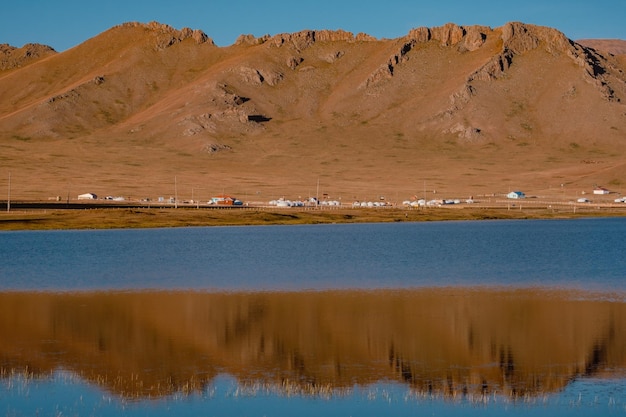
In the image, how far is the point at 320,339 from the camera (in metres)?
36.1

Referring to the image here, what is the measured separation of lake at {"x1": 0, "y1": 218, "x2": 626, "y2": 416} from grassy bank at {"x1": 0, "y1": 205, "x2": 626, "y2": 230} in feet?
154

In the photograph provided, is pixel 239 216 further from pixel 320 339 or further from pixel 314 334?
pixel 320 339

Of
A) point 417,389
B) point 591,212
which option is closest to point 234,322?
point 417,389

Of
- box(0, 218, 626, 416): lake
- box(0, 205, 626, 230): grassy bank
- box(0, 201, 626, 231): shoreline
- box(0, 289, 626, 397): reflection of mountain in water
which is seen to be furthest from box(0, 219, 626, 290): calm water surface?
box(0, 201, 626, 231): shoreline

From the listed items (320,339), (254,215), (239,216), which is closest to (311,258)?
(320,339)

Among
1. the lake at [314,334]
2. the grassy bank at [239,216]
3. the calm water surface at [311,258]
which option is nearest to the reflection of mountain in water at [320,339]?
the lake at [314,334]

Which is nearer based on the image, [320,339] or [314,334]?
[320,339]

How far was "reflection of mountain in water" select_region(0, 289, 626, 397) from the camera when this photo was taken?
29438mm

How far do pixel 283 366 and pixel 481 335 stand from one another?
937 centimetres

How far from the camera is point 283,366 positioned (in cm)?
3095

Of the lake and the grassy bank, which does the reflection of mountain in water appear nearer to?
the lake

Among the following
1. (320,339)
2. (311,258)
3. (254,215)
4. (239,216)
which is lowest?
(320,339)

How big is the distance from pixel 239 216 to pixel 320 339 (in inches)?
4132

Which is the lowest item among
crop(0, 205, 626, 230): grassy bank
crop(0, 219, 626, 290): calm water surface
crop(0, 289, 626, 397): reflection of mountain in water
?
crop(0, 289, 626, 397): reflection of mountain in water
